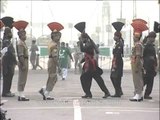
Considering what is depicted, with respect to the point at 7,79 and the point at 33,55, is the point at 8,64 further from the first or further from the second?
the point at 33,55

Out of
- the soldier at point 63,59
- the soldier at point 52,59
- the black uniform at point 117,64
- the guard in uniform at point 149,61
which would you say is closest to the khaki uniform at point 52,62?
the soldier at point 52,59

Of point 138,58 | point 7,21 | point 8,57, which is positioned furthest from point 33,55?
point 138,58

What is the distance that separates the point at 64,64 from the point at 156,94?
20.7 ft

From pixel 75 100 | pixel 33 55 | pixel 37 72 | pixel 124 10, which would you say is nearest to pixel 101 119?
pixel 75 100

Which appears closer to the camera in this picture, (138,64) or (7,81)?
(138,64)

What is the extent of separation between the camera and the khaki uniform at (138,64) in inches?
474

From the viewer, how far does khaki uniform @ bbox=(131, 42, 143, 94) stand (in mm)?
12047

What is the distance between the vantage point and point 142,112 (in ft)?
34.2

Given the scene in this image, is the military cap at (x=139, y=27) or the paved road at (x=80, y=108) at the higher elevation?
the military cap at (x=139, y=27)

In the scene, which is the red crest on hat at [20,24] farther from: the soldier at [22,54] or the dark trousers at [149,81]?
the dark trousers at [149,81]

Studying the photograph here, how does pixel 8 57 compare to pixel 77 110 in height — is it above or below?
above

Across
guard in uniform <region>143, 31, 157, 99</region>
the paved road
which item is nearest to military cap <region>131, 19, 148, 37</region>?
guard in uniform <region>143, 31, 157, 99</region>

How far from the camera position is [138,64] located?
39.8 ft

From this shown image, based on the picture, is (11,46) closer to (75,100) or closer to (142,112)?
(75,100)
